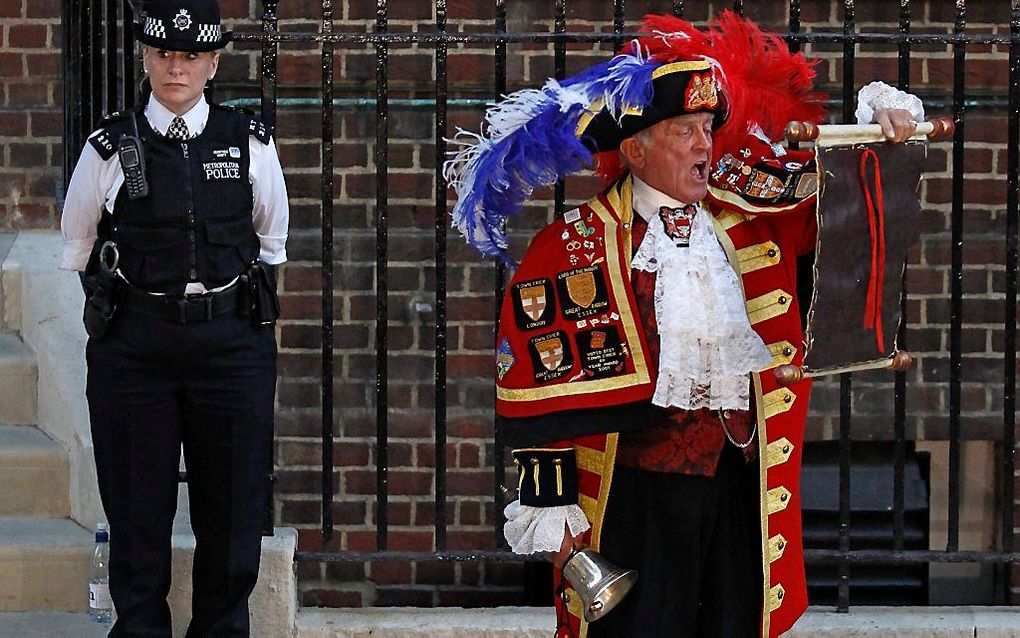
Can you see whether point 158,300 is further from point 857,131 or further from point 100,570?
point 857,131

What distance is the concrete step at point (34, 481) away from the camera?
17.9 feet

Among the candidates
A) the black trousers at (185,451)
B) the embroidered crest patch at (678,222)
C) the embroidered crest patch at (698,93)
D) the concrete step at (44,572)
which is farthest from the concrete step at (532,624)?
the embroidered crest patch at (698,93)

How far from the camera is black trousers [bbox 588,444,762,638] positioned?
375cm

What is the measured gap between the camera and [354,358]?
582 centimetres

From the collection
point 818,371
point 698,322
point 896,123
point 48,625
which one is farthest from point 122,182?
point 896,123

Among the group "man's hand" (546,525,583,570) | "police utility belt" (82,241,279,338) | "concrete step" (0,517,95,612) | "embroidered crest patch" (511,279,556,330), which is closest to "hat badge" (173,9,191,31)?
"police utility belt" (82,241,279,338)

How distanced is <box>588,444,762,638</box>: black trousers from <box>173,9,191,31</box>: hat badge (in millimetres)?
1467

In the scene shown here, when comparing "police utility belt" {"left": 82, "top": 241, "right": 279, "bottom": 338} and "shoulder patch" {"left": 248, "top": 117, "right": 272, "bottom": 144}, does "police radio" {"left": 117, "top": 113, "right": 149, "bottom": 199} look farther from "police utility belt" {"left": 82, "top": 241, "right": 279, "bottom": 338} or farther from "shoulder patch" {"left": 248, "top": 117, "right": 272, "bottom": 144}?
"shoulder patch" {"left": 248, "top": 117, "right": 272, "bottom": 144}

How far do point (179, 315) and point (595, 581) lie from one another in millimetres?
1244

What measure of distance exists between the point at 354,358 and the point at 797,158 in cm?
234

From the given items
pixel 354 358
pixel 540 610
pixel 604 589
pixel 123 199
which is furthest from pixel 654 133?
pixel 354 358

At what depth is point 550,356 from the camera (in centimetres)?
374

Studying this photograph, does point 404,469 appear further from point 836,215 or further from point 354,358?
point 836,215

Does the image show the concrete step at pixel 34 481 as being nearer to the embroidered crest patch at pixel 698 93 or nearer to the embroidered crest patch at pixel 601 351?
the embroidered crest patch at pixel 601 351
